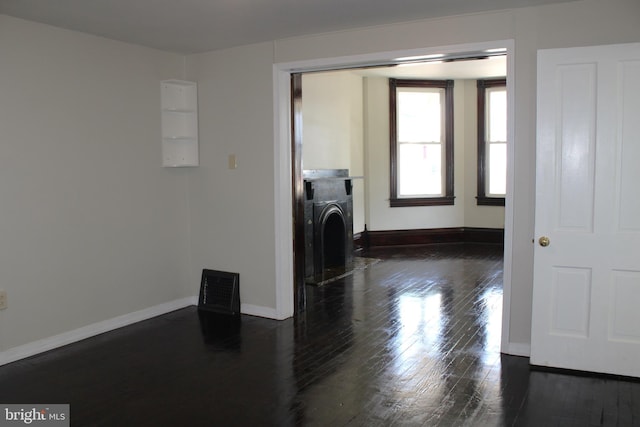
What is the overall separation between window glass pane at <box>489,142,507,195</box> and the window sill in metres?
0.67

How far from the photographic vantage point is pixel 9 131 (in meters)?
3.73

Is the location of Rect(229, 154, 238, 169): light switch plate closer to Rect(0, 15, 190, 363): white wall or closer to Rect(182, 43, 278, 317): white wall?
Rect(182, 43, 278, 317): white wall

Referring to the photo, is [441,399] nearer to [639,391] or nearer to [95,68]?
[639,391]

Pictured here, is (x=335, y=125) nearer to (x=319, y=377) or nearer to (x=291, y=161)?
(x=291, y=161)

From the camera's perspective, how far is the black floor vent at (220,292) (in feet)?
16.1

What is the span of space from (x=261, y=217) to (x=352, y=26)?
69.0 inches

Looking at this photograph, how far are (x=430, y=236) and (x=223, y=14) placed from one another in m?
6.00

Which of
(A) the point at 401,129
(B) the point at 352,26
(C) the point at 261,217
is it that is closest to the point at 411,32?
(B) the point at 352,26

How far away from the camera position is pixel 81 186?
4.21 m

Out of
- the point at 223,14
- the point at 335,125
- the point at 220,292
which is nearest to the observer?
the point at 223,14

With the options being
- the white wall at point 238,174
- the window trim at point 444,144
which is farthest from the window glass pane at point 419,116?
the white wall at point 238,174

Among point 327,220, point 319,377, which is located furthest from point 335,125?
A: point 319,377

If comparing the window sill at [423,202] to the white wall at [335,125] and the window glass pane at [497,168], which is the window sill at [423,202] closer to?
the white wall at [335,125]

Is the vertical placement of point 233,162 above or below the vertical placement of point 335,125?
below
